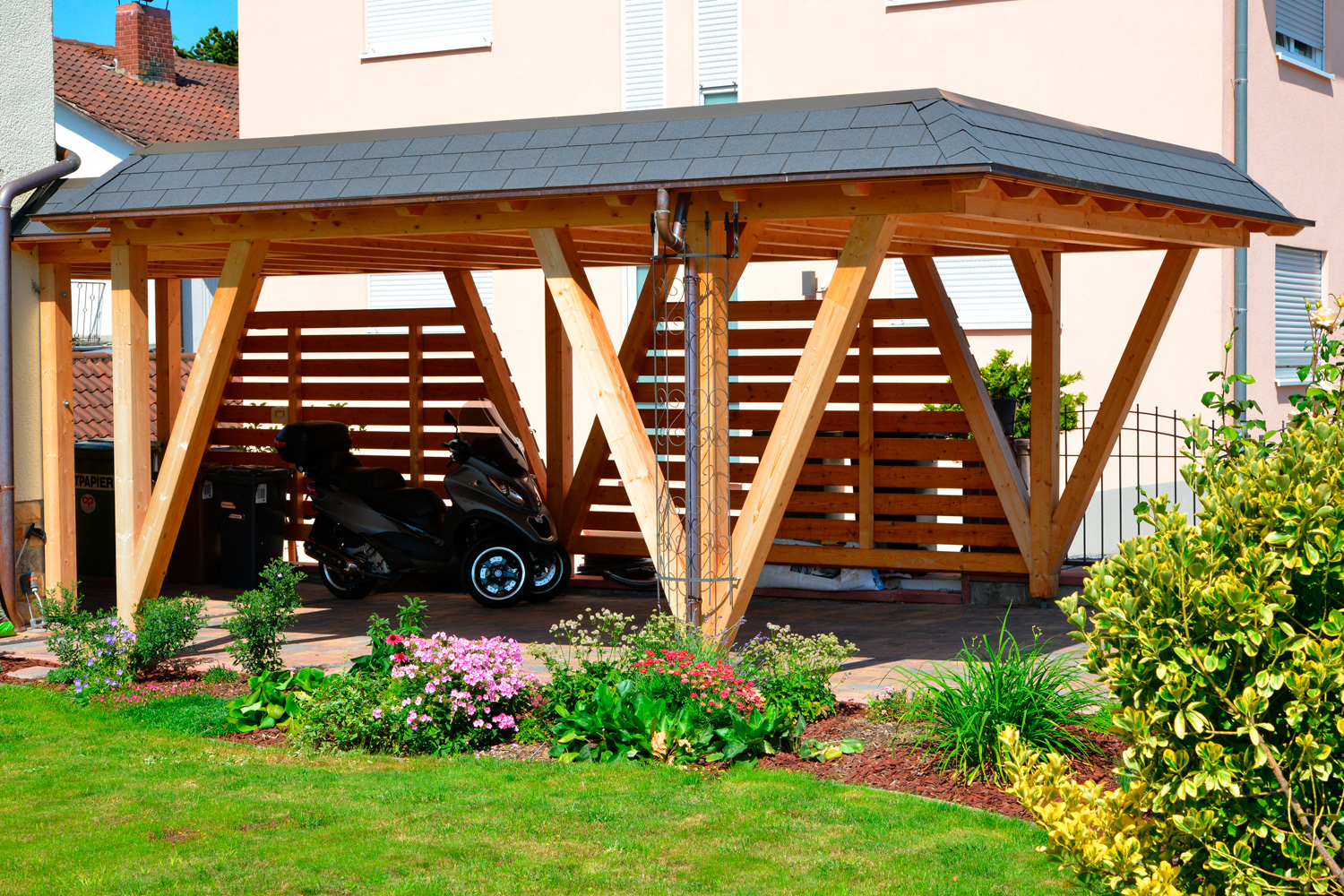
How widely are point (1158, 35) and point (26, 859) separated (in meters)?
14.2

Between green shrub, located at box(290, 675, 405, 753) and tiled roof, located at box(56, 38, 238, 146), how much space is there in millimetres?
22904

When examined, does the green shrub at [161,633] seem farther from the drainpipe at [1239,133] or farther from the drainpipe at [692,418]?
the drainpipe at [1239,133]

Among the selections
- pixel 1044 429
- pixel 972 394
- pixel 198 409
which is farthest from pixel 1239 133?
pixel 198 409

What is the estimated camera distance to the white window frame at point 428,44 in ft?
66.1

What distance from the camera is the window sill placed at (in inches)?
645

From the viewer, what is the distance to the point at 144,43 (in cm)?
3195

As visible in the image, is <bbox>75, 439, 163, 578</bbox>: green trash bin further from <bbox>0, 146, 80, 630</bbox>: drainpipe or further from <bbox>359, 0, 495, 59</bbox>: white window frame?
<bbox>359, 0, 495, 59</bbox>: white window frame

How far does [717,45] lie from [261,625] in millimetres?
12923

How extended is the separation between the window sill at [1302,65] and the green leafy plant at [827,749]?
42.3 ft

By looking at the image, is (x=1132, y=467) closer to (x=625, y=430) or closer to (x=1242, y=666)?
(x=625, y=430)

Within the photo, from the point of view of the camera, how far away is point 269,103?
22.0 metres

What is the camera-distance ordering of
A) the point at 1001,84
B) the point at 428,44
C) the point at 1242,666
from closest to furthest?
the point at 1242,666 < the point at 1001,84 < the point at 428,44

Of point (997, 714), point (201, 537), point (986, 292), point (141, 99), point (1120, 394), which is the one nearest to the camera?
point (997, 714)

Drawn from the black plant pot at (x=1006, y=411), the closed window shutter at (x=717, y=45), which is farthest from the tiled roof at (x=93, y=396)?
the black plant pot at (x=1006, y=411)
